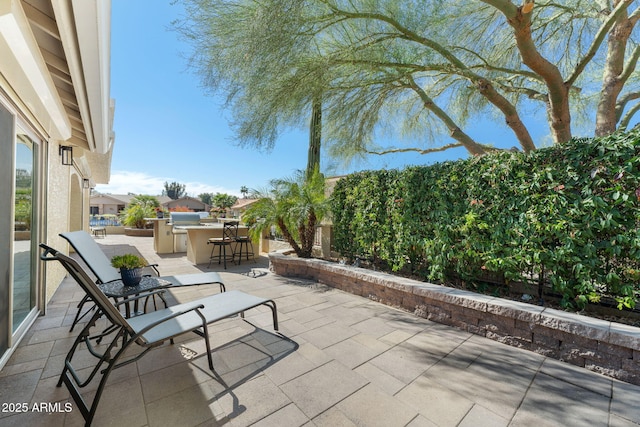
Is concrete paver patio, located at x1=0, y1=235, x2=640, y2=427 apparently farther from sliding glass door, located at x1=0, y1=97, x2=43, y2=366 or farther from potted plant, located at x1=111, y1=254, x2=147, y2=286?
potted plant, located at x1=111, y1=254, x2=147, y2=286

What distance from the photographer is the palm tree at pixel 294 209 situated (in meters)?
6.45

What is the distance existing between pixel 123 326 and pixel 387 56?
18.6 feet

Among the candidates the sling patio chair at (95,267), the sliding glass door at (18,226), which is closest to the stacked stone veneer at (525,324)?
the sling patio chair at (95,267)

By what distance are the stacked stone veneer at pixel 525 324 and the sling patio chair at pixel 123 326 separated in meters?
2.11

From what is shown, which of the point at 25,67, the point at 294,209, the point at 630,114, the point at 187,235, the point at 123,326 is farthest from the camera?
the point at 187,235

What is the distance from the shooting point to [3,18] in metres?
1.99

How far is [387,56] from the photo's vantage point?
5207mm

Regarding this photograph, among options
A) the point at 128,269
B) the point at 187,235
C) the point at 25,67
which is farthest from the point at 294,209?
the point at 187,235

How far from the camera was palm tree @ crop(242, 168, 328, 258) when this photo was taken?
645 centimetres

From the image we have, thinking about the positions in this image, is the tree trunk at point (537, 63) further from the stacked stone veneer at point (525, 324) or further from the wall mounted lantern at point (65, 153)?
the wall mounted lantern at point (65, 153)

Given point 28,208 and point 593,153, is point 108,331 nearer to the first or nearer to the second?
point 28,208

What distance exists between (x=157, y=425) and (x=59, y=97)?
4.46 meters

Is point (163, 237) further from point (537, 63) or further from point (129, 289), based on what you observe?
point (537, 63)

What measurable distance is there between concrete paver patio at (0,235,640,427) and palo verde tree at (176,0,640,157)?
3992 mm
